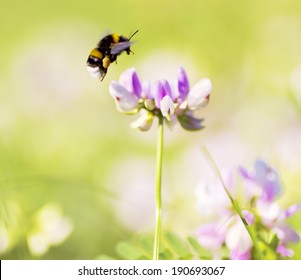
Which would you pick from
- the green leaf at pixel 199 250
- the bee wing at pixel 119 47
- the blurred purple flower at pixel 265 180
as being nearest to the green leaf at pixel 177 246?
the green leaf at pixel 199 250

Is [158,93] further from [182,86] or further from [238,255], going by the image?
[238,255]

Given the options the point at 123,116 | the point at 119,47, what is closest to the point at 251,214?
the point at 119,47

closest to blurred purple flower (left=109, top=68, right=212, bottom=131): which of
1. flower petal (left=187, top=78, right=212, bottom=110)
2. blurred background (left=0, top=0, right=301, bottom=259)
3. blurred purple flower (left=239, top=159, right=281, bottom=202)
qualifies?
flower petal (left=187, top=78, right=212, bottom=110)

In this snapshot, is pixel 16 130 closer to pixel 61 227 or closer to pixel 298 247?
pixel 61 227

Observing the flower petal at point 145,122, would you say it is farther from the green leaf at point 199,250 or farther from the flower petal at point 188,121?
the green leaf at point 199,250

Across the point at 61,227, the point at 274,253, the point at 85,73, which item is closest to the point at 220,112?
the point at 85,73

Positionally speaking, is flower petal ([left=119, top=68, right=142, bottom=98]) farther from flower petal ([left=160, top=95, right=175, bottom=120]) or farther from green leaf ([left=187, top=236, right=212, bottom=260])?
green leaf ([left=187, top=236, right=212, bottom=260])
